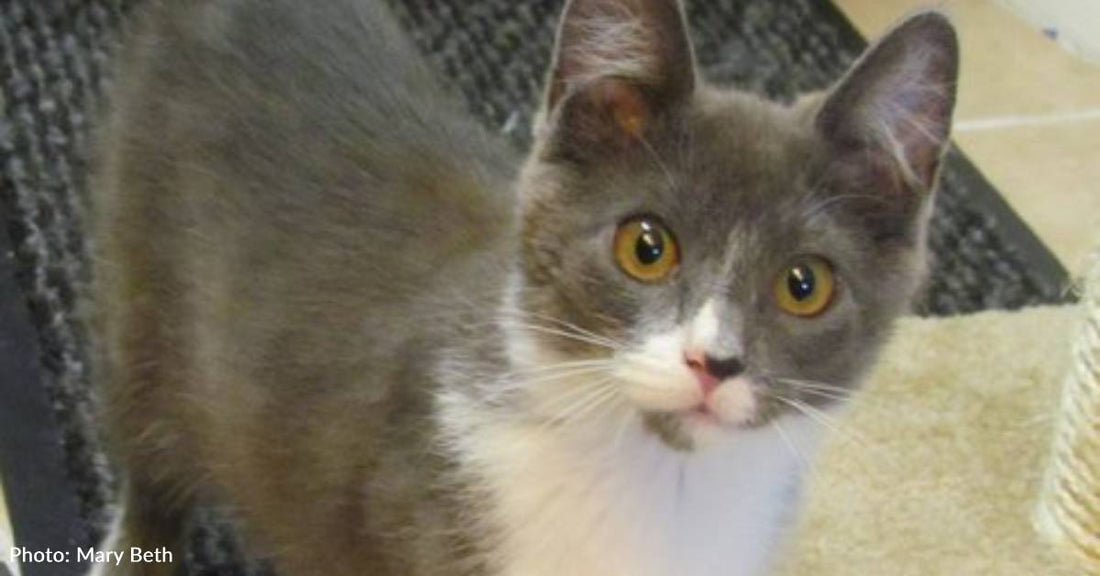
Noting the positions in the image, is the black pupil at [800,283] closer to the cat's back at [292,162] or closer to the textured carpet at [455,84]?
the cat's back at [292,162]

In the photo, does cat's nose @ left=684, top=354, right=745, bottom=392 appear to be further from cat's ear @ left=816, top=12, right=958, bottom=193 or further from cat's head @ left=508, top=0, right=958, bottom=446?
cat's ear @ left=816, top=12, right=958, bottom=193

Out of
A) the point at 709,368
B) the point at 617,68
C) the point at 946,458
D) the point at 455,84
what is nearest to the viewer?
the point at 709,368

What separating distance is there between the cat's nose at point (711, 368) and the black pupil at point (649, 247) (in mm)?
90

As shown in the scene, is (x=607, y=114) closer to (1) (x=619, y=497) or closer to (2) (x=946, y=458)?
(1) (x=619, y=497)

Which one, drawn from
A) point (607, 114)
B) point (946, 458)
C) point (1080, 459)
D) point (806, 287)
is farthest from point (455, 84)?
point (806, 287)

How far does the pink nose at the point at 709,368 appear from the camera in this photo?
1043 millimetres

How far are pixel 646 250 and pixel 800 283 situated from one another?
11 cm

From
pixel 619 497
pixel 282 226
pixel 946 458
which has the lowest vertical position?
pixel 946 458

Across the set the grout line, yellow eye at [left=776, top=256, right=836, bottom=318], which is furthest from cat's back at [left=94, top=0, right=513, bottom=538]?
the grout line

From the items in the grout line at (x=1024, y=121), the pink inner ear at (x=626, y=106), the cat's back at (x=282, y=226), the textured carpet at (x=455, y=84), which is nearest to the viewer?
the pink inner ear at (x=626, y=106)

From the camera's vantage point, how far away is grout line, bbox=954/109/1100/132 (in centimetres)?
251

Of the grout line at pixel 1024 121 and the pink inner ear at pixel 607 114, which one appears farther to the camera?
the grout line at pixel 1024 121

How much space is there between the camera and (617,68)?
1.16 m

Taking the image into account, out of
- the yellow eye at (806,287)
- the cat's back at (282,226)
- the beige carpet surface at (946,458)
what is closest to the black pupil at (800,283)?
the yellow eye at (806,287)
